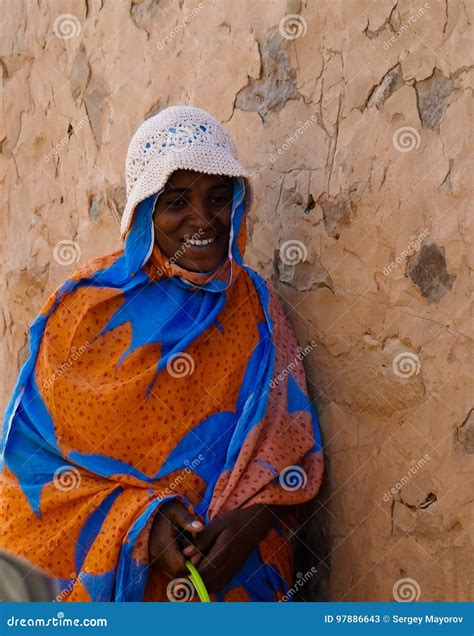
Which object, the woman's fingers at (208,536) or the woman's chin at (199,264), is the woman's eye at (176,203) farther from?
the woman's fingers at (208,536)

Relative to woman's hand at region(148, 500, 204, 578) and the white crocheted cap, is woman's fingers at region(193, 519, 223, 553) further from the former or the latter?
the white crocheted cap

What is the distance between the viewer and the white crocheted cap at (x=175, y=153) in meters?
3.00

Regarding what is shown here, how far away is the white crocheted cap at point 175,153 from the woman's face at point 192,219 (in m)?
0.05

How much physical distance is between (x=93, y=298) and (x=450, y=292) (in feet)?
3.15

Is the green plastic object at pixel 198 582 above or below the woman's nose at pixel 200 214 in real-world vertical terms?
below

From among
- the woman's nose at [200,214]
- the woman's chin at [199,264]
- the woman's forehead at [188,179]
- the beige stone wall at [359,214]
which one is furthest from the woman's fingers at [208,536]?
the woman's forehead at [188,179]

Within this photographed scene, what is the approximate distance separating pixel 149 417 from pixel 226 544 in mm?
406

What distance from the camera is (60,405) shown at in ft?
10.1

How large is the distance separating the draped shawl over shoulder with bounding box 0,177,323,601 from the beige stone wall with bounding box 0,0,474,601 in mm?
167

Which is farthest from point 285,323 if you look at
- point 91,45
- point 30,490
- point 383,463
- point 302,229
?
point 91,45

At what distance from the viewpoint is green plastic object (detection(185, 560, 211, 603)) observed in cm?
279

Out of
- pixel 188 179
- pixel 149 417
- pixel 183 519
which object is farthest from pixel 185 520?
pixel 188 179

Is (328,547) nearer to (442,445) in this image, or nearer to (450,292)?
(442,445)

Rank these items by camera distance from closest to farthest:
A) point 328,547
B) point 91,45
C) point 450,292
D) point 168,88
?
point 450,292, point 328,547, point 168,88, point 91,45
